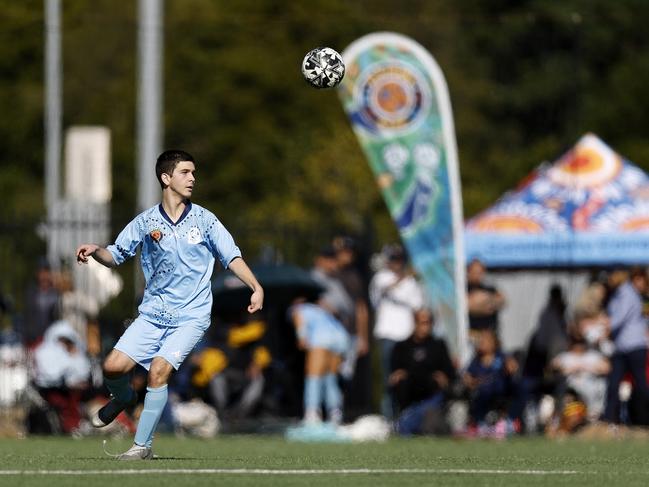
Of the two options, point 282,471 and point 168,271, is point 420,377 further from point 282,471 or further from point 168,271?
point 282,471

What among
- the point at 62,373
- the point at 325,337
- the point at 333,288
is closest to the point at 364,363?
the point at 333,288

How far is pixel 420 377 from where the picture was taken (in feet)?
68.2

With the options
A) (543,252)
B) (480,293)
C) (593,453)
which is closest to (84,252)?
(593,453)

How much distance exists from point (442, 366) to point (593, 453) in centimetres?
484

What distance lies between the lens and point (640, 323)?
20.8 meters

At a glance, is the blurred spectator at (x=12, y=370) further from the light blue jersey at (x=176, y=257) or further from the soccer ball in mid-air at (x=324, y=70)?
the light blue jersey at (x=176, y=257)

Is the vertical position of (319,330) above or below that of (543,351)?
above

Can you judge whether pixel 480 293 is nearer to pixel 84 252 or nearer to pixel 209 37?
pixel 84 252

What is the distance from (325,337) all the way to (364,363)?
4.31ft

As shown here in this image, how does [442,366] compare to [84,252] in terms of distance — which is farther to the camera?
[442,366]

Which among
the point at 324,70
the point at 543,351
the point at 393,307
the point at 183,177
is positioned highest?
the point at 324,70

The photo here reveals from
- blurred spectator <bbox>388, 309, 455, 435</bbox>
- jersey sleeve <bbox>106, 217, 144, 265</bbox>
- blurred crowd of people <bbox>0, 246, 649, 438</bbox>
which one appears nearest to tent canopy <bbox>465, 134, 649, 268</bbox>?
blurred crowd of people <bbox>0, 246, 649, 438</bbox>

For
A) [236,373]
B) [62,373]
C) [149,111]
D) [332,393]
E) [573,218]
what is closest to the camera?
[62,373]

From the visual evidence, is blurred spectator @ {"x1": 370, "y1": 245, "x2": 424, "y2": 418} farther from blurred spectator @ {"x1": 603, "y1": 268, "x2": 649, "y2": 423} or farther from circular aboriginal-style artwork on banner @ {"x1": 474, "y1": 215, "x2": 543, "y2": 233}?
circular aboriginal-style artwork on banner @ {"x1": 474, "y1": 215, "x2": 543, "y2": 233}
